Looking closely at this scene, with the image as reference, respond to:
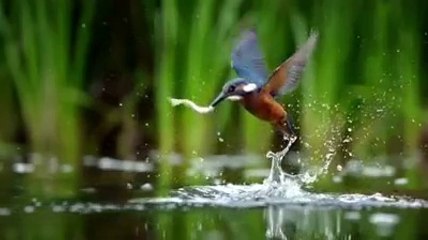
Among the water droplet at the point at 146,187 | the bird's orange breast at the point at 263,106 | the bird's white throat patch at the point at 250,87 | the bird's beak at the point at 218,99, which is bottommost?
the water droplet at the point at 146,187

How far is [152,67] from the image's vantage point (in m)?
1.64

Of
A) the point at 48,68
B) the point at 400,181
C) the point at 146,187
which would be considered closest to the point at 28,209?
the point at 146,187

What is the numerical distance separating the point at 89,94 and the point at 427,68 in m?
0.48

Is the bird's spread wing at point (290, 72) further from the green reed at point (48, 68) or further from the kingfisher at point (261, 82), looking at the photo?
the green reed at point (48, 68)

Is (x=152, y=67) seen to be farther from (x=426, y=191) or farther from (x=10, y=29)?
(x=426, y=191)

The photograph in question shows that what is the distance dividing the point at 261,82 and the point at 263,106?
46 mm

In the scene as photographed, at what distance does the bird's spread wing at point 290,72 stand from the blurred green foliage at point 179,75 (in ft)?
0.07

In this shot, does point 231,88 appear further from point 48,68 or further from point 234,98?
point 48,68

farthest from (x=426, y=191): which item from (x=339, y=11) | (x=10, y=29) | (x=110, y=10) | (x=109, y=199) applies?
(x=10, y=29)

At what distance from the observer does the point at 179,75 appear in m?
1.63

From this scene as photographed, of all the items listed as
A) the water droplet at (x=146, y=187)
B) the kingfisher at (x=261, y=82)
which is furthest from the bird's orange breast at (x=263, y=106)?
the water droplet at (x=146, y=187)

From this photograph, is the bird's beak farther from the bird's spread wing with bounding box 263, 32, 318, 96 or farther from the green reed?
the green reed

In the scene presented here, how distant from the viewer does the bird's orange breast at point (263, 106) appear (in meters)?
1.49

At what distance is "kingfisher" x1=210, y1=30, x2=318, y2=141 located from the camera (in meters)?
1.48
